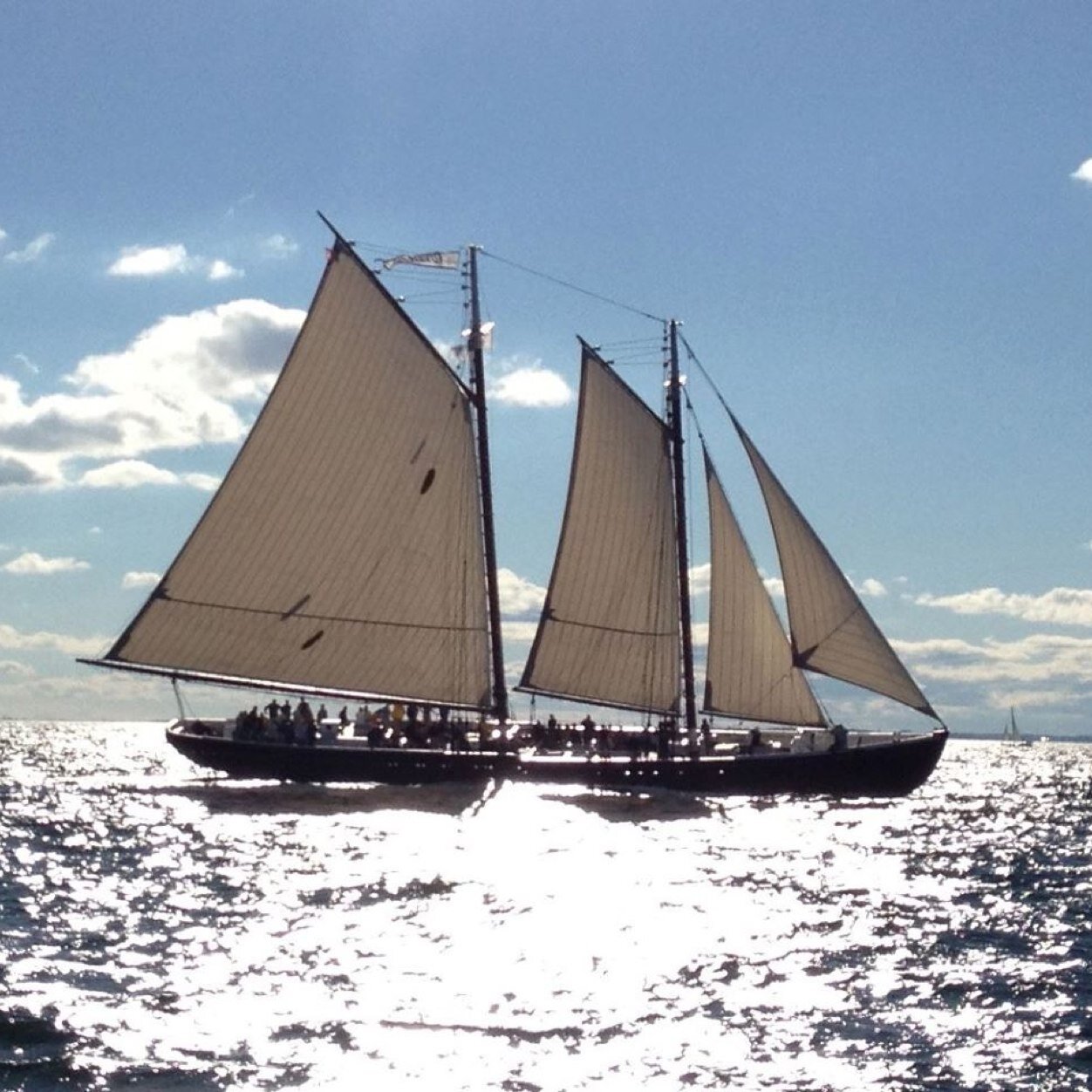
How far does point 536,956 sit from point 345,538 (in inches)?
1553

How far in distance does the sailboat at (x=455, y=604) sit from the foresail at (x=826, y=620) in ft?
0.26

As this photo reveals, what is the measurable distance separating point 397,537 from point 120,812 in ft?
51.1

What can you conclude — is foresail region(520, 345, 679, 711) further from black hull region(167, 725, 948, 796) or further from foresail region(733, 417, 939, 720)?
foresail region(733, 417, 939, 720)

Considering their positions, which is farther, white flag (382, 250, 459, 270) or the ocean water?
white flag (382, 250, 459, 270)

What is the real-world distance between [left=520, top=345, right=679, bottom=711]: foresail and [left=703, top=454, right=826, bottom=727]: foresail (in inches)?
140

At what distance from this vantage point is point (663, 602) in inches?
2844

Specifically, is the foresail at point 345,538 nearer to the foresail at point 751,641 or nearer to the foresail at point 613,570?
the foresail at point 613,570

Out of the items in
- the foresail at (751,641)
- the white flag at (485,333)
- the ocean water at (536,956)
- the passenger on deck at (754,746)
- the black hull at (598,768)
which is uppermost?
the white flag at (485,333)

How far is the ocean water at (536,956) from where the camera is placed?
822 inches

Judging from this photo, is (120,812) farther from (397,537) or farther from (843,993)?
(843,993)

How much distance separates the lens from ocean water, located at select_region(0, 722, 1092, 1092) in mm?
20875

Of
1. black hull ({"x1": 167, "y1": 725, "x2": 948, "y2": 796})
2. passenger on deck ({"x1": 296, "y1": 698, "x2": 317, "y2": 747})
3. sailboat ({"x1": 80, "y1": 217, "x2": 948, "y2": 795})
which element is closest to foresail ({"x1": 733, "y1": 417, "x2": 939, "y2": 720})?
sailboat ({"x1": 80, "y1": 217, "x2": 948, "y2": 795})

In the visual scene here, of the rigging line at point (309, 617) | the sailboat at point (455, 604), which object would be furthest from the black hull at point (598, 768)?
the rigging line at point (309, 617)

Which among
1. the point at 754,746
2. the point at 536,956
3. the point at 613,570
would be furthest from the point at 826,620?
the point at 536,956
